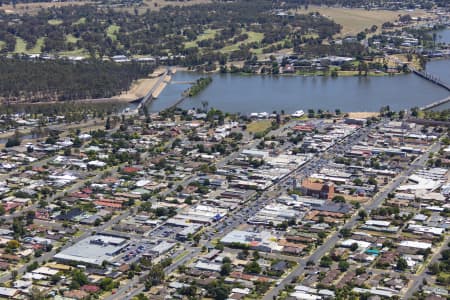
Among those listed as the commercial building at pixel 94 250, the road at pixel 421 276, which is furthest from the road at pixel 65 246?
the road at pixel 421 276

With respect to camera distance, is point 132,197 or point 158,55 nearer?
point 132,197

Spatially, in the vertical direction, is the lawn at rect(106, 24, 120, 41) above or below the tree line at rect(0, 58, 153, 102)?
above

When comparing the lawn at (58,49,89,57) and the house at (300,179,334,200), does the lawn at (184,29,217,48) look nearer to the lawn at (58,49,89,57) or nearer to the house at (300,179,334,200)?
the lawn at (58,49,89,57)

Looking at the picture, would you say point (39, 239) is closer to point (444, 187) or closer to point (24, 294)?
point (24, 294)

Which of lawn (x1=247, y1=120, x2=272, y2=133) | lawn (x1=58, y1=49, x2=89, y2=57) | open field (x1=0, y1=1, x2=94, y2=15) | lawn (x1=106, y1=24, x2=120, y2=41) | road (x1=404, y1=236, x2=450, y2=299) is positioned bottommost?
road (x1=404, y1=236, x2=450, y2=299)

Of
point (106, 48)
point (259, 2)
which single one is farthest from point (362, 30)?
point (106, 48)

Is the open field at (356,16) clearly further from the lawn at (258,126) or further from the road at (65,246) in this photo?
the road at (65,246)

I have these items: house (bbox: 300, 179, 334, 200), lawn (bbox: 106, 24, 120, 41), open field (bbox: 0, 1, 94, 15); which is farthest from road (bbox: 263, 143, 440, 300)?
open field (bbox: 0, 1, 94, 15)
